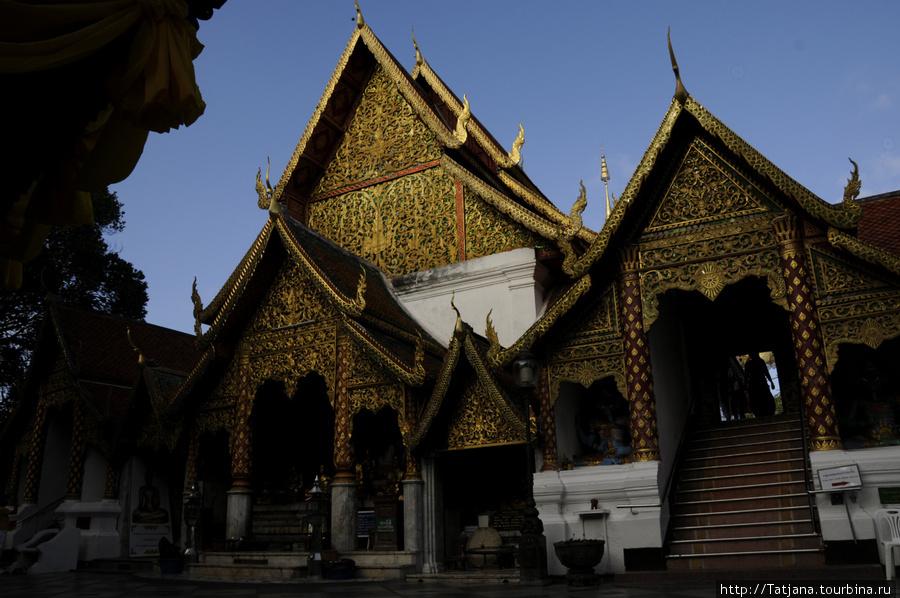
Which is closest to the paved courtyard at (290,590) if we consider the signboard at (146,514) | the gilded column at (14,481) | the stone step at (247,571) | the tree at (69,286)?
the stone step at (247,571)

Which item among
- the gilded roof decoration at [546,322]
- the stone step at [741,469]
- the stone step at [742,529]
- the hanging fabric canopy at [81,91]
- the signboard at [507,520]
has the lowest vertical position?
the stone step at [742,529]

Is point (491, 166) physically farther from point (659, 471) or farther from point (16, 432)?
point (16, 432)

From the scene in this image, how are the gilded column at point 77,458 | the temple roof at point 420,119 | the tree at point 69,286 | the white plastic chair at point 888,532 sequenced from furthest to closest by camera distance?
the tree at point 69,286, the gilded column at point 77,458, the temple roof at point 420,119, the white plastic chair at point 888,532

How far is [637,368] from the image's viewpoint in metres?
8.17

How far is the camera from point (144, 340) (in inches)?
633

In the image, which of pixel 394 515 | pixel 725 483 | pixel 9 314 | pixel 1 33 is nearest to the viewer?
pixel 1 33

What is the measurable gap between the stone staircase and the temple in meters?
0.03

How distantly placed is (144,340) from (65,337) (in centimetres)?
214

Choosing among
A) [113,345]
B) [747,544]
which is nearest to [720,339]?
[747,544]

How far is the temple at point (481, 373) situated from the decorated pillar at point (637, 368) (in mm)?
31

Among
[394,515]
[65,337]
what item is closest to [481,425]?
[394,515]

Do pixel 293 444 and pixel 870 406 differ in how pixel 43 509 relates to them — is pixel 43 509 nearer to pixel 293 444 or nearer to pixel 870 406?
pixel 293 444

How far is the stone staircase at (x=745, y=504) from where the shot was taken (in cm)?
722

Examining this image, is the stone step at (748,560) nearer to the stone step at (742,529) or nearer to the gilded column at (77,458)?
the stone step at (742,529)
